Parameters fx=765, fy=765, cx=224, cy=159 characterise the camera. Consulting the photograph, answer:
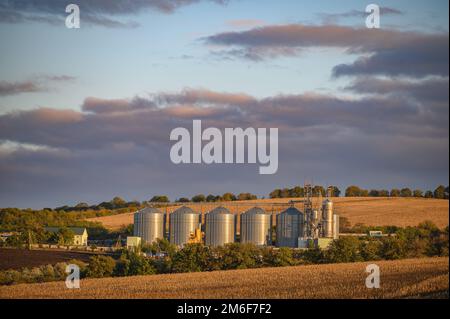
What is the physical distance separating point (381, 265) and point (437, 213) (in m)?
53.6

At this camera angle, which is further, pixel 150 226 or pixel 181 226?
pixel 150 226

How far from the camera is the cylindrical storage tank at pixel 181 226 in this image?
8500cm

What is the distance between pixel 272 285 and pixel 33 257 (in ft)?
120

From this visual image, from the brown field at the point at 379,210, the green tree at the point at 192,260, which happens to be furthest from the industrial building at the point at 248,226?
the green tree at the point at 192,260

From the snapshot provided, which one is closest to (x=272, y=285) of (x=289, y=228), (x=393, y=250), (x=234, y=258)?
(x=234, y=258)

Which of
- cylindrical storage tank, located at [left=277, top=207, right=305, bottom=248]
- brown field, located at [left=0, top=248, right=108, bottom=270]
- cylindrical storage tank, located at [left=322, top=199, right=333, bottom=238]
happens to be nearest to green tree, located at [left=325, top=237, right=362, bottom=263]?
cylindrical storage tank, located at [left=322, top=199, right=333, bottom=238]

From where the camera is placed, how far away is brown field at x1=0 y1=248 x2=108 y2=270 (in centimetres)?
6269

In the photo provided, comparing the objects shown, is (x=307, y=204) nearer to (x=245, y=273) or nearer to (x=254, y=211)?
(x=254, y=211)

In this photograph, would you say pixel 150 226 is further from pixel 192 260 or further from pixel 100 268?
pixel 100 268

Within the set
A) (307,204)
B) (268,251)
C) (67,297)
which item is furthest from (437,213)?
(67,297)

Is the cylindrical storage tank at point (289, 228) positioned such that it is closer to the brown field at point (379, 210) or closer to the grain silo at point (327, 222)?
the grain silo at point (327, 222)

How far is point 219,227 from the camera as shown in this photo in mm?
84125

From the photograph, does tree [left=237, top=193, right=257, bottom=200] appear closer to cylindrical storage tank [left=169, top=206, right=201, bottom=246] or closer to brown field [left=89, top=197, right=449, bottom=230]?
brown field [left=89, top=197, right=449, bottom=230]

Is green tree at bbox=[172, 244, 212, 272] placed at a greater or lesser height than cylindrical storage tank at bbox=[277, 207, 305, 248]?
lesser
